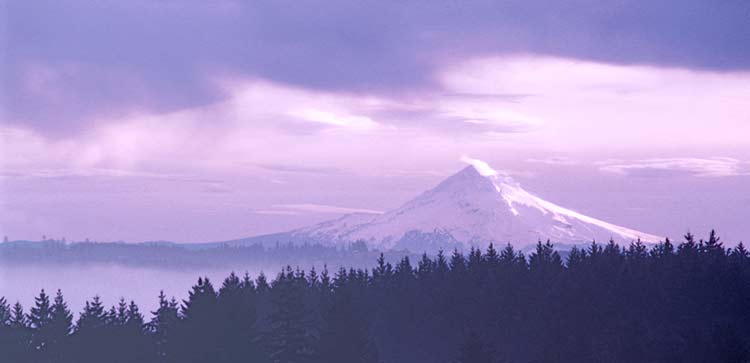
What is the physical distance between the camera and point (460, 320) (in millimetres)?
83000

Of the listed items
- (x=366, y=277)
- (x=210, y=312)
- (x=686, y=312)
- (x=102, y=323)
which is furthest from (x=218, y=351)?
(x=366, y=277)

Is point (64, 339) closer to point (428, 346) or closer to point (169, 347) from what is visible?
point (169, 347)

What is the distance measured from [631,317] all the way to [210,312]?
29.0m

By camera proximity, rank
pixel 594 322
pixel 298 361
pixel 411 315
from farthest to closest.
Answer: pixel 411 315, pixel 594 322, pixel 298 361

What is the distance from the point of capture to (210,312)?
217 ft

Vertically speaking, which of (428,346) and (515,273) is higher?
(515,273)

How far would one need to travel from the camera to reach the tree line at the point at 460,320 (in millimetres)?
64438

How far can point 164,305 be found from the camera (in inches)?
3184

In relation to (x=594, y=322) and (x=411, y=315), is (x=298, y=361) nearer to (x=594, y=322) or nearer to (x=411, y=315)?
(x=594, y=322)

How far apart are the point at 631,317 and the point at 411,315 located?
74.1 feet

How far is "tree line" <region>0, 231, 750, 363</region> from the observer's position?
64438 millimetres

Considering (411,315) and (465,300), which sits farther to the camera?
(411,315)

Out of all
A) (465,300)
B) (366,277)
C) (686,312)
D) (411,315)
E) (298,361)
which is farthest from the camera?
(366,277)

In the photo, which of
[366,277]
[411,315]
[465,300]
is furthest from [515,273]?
[366,277]
